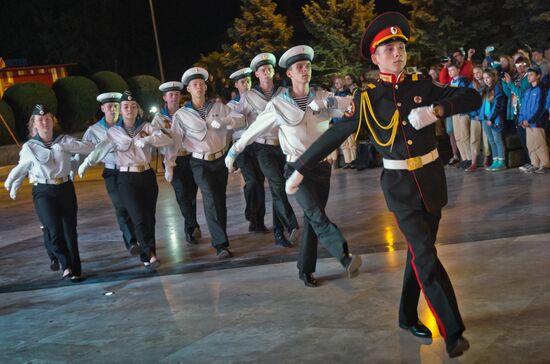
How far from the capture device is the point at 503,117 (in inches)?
514

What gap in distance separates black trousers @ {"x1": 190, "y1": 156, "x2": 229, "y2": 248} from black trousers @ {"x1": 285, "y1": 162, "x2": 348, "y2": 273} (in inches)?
76.4

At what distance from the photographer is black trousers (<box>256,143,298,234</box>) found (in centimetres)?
924

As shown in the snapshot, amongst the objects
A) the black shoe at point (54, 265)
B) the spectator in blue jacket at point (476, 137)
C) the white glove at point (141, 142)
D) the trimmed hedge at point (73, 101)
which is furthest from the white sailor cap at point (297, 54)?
the trimmed hedge at point (73, 101)

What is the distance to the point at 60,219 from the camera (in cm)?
873

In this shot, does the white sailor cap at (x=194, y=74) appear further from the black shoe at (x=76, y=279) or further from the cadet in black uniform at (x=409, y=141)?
the cadet in black uniform at (x=409, y=141)

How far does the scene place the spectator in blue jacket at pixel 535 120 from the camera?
12.4m

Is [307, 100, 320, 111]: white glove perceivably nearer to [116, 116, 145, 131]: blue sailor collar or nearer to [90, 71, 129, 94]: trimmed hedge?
[116, 116, 145, 131]: blue sailor collar

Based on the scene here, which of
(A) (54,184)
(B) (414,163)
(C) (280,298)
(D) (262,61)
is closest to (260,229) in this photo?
(D) (262,61)

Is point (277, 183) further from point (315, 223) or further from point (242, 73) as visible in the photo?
point (242, 73)

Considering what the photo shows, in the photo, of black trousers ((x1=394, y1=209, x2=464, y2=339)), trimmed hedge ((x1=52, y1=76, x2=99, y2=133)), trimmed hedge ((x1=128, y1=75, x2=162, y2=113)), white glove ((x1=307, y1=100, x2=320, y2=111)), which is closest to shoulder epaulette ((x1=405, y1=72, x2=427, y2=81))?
black trousers ((x1=394, y1=209, x2=464, y2=339))

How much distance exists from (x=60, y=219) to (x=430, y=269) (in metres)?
4.91

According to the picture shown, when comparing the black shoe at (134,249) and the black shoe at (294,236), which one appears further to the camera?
the black shoe at (134,249)

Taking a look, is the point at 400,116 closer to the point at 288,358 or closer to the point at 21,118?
the point at 288,358

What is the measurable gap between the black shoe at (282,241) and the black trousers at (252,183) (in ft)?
3.04
